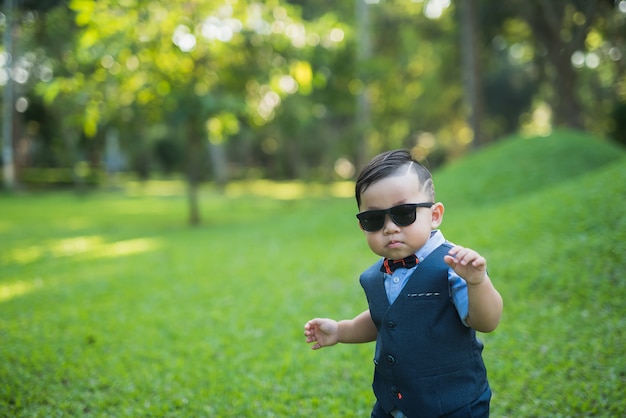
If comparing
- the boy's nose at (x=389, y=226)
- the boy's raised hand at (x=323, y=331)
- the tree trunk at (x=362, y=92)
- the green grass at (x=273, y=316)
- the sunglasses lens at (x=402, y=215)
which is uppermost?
the tree trunk at (x=362, y=92)

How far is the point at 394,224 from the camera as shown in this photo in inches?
69.1

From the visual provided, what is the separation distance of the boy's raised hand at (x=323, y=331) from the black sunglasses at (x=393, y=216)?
1.62 ft

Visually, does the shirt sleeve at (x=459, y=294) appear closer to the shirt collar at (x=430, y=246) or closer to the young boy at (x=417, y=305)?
the young boy at (x=417, y=305)

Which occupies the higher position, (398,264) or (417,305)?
(398,264)

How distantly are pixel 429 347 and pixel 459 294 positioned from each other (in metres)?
0.21

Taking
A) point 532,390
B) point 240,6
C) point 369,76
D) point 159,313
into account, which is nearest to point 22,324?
point 159,313

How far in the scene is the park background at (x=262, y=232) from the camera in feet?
11.2

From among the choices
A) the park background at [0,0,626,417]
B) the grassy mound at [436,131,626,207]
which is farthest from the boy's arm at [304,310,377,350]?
the grassy mound at [436,131,626,207]

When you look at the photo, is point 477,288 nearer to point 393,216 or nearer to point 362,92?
point 393,216

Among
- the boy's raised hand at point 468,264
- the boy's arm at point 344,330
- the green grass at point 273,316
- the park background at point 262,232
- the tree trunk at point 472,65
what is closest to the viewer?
the boy's raised hand at point 468,264

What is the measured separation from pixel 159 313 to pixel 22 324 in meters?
1.23

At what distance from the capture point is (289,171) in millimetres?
40625

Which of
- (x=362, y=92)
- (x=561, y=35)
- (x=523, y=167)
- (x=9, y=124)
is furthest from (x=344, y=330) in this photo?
(x=9, y=124)

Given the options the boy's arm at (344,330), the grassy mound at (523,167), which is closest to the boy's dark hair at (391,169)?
the boy's arm at (344,330)
